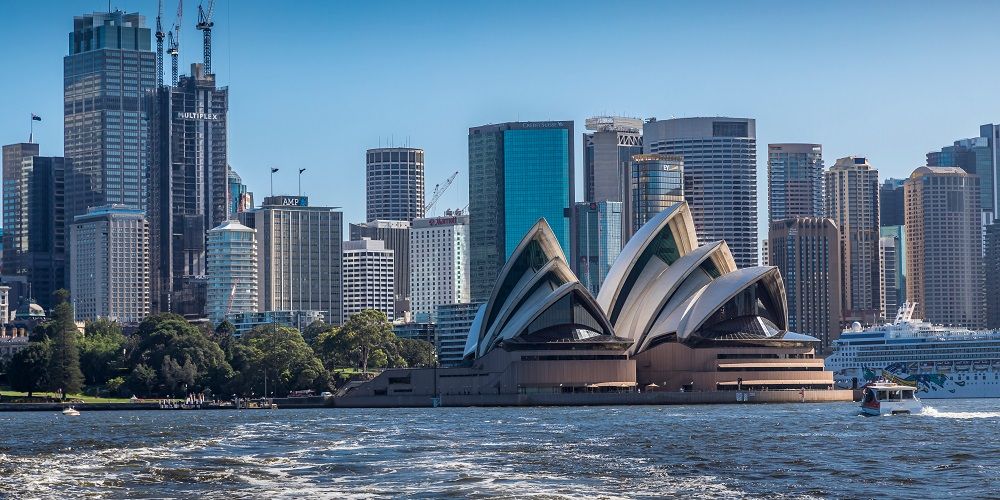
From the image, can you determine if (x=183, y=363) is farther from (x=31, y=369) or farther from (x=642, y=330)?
(x=642, y=330)

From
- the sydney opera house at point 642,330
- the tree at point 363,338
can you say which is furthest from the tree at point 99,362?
the sydney opera house at point 642,330

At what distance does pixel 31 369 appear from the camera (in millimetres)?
161125

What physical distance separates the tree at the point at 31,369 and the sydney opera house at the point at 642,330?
99.2 ft

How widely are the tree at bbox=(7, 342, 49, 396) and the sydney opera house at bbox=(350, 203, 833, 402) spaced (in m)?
30.2

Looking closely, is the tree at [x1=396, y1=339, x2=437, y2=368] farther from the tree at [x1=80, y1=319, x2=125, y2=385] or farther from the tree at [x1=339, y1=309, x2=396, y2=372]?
the tree at [x1=80, y1=319, x2=125, y2=385]

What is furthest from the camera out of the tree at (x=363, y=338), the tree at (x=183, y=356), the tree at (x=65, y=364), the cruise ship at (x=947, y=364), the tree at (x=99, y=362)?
the cruise ship at (x=947, y=364)

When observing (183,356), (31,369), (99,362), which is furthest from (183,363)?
(31,369)

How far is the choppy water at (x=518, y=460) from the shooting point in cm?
4862

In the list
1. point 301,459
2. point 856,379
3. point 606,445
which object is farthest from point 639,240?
point 301,459

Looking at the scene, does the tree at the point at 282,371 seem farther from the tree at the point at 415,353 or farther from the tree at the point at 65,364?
the tree at the point at 415,353

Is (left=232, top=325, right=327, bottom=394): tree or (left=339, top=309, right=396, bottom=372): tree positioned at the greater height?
(left=339, top=309, right=396, bottom=372): tree

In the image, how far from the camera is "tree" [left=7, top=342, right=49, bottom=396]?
161 metres

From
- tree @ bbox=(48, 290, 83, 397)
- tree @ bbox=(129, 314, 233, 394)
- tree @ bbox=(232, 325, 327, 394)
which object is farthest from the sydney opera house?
tree @ bbox=(48, 290, 83, 397)

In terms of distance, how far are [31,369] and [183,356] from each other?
43.7 feet
